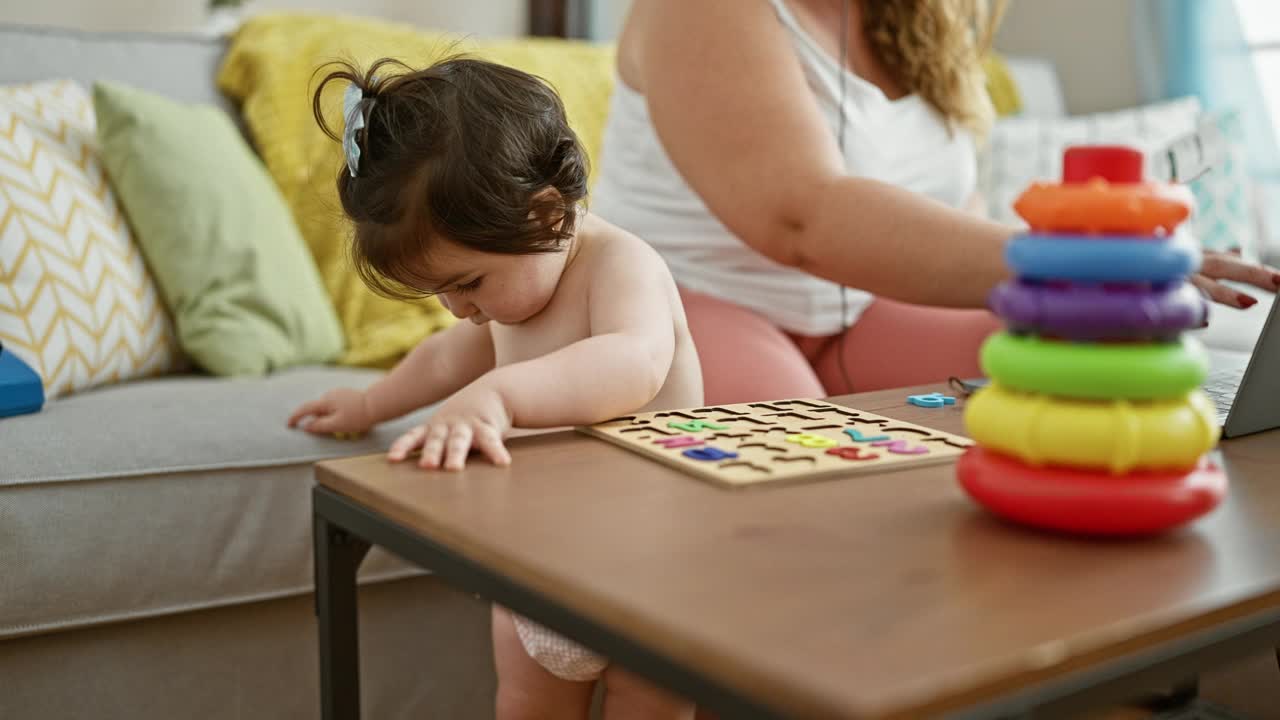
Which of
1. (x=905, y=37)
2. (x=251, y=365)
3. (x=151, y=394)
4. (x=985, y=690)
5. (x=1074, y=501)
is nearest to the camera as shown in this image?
(x=985, y=690)

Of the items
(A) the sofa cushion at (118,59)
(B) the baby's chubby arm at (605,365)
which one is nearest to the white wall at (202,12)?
(A) the sofa cushion at (118,59)

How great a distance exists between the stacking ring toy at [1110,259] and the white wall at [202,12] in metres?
2.68

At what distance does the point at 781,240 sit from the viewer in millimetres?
1160

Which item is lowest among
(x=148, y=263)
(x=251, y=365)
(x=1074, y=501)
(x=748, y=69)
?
(x=251, y=365)

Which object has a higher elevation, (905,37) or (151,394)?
(905,37)

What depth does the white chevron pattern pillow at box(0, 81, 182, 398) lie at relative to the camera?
1504 millimetres

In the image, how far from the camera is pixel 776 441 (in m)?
0.79

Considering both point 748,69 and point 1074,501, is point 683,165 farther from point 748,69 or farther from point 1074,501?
point 1074,501

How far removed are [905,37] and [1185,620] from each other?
1.05m

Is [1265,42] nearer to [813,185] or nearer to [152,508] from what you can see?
[813,185]

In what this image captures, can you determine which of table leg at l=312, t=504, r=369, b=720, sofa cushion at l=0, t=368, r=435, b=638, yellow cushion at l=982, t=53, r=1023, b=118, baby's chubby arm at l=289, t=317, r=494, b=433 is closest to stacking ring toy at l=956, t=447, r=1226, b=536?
table leg at l=312, t=504, r=369, b=720

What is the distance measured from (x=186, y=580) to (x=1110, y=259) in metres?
1.09

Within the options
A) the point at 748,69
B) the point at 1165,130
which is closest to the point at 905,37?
the point at 748,69

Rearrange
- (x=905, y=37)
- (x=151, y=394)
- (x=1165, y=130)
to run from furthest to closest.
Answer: (x=1165, y=130) < (x=151, y=394) < (x=905, y=37)
